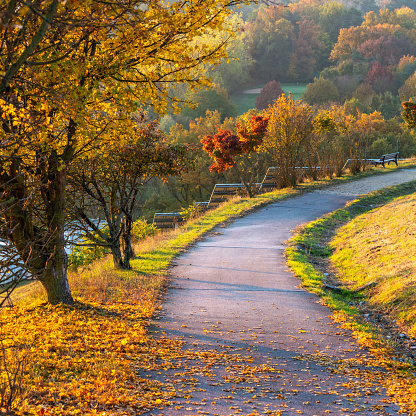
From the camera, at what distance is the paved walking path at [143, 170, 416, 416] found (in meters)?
4.48

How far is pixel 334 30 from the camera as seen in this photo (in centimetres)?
8850

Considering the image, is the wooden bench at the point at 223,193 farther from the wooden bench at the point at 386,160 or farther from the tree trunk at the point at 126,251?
the tree trunk at the point at 126,251

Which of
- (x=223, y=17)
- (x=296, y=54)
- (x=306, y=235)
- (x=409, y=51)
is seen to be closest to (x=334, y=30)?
(x=296, y=54)

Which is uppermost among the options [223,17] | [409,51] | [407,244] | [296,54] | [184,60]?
[296,54]

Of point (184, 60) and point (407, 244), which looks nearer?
point (184, 60)

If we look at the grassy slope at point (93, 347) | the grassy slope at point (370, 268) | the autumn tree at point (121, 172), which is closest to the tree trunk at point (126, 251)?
the autumn tree at point (121, 172)

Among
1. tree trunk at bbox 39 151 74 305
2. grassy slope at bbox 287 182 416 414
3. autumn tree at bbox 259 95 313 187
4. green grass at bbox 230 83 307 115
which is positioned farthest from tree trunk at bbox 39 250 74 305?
green grass at bbox 230 83 307 115

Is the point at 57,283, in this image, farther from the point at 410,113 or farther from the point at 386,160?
the point at 386,160

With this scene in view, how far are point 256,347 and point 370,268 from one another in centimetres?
464

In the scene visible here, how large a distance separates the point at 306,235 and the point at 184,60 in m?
8.90

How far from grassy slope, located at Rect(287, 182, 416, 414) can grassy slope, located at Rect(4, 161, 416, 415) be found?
263 cm

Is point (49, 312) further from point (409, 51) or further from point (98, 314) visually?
point (409, 51)

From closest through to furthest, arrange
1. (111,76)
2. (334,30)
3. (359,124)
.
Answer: (111,76)
(359,124)
(334,30)

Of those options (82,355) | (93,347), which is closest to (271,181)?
(93,347)
